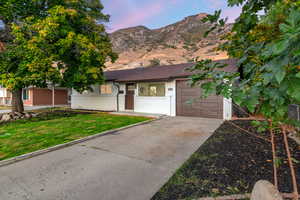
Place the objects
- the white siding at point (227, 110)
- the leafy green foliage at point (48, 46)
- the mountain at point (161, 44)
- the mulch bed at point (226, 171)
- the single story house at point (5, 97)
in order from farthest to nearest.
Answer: the mountain at point (161, 44), the single story house at point (5, 97), the white siding at point (227, 110), the leafy green foliage at point (48, 46), the mulch bed at point (226, 171)

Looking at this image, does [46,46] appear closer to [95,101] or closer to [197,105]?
[95,101]

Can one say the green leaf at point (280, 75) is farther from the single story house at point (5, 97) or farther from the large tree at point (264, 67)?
the single story house at point (5, 97)

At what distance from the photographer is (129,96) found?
37.3 feet

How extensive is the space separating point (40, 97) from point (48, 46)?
13.7 metres

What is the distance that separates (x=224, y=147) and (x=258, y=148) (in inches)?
28.9

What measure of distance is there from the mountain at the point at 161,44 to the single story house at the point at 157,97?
19.3 m

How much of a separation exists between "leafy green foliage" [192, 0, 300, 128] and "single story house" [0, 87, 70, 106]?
2098cm

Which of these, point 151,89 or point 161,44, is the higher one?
point 161,44

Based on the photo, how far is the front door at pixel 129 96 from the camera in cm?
1127

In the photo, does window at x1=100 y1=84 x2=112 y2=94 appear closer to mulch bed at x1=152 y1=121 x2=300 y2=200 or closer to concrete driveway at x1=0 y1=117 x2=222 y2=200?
concrete driveway at x1=0 y1=117 x2=222 y2=200

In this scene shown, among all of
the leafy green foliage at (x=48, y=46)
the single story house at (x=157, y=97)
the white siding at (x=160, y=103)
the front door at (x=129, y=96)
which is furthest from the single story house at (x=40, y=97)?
the white siding at (x=160, y=103)

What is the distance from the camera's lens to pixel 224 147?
3713mm

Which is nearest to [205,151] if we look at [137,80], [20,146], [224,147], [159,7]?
[224,147]

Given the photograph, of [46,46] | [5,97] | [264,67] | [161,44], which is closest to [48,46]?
[46,46]
